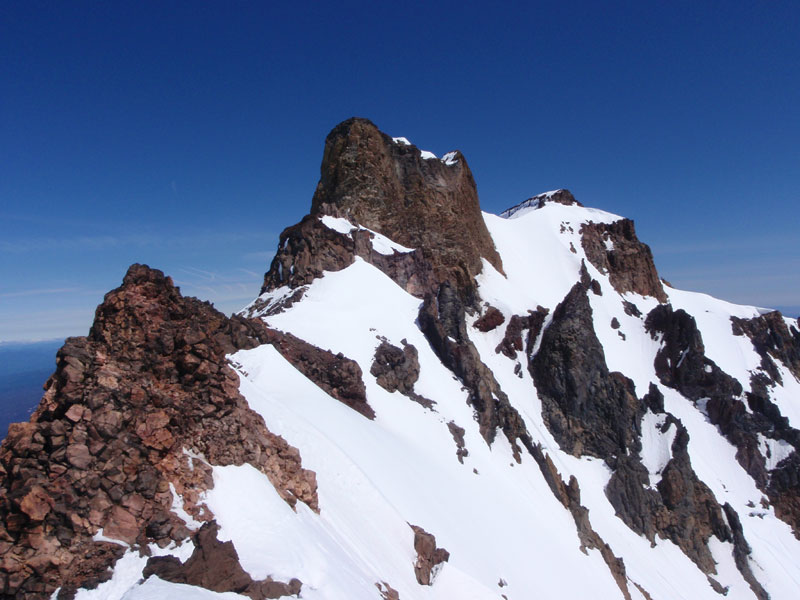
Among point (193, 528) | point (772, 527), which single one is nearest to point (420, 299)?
point (193, 528)

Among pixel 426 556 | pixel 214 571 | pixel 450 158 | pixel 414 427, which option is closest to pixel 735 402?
pixel 450 158

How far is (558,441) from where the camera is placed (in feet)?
139

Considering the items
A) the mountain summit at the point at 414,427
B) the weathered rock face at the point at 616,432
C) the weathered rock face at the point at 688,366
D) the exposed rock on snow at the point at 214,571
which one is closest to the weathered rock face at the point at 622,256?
the mountain summit at the point at 414,427

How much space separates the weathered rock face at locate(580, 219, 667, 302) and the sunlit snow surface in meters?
14.0

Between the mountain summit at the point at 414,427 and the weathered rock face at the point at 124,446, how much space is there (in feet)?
0.15

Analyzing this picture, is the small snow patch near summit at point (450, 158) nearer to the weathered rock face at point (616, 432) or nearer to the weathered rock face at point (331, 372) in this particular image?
the weathered rock face at point (616, 432)

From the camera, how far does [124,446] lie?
365 inches

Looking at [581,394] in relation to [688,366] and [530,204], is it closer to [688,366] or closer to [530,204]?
[688,366]

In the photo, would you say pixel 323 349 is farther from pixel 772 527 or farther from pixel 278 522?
pixel 772 527

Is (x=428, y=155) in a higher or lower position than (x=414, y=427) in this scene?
higher

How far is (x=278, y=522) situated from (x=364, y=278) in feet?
87.8

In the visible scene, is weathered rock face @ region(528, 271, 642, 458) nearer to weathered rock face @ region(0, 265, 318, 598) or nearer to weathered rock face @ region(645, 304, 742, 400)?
weathered rock face @ region(645, 304, 742, 400)

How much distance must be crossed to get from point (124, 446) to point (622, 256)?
74.4 metres

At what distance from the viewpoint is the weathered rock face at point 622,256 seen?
2729 inches
